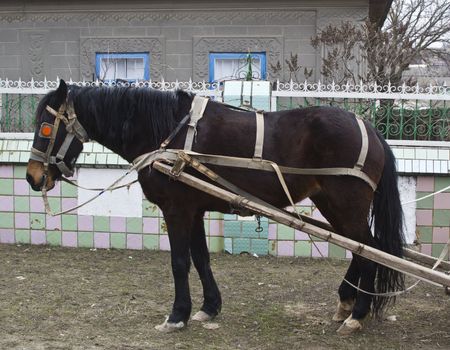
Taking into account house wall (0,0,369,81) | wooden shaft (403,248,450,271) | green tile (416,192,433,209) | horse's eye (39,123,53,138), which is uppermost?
house wall (0,0,369,81)

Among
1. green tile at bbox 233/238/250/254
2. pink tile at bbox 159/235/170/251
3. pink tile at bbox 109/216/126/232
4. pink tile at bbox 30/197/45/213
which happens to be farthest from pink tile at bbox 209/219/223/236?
pink tile at bbox 30/197/45/213

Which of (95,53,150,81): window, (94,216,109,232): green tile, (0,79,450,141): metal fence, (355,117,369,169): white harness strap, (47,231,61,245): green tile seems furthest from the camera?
(95,53,150,81): window

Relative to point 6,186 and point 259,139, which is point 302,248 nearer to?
point 259,139

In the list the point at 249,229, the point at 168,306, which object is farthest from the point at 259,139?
the point at 249,229

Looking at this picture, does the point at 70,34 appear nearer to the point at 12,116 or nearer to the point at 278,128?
the point at 12,116

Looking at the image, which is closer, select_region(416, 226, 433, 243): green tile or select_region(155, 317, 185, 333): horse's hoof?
select_region(155, 317, 185, 333): horse's hoof

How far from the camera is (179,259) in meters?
3.86

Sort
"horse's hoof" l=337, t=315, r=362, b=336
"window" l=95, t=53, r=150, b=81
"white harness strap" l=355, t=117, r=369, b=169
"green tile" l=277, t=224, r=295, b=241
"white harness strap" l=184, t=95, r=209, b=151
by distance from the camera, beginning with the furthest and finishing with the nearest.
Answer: "window" l=95, t=53, r=150, b=81, "green tile" l=277, t=224, r=295, b=241, "horse's hoof" l=337, t=315, r=362, b=336, "white harness strap" l=184, t=95, r=209, b=151, "white harness strap" l=355, t=117, r=369, b=169

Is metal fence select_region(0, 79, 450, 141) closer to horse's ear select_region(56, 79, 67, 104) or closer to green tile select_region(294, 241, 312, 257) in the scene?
green tile select_region(294, 241, 312, 257)

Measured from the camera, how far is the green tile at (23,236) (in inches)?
252

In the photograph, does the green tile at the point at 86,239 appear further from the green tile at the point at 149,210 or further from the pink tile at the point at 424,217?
the pink tile at the point at 424,217

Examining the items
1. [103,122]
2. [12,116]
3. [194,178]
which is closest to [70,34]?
[12,116]

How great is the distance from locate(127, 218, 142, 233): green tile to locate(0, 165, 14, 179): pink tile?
146 cm

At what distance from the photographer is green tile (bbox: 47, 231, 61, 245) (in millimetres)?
6344
